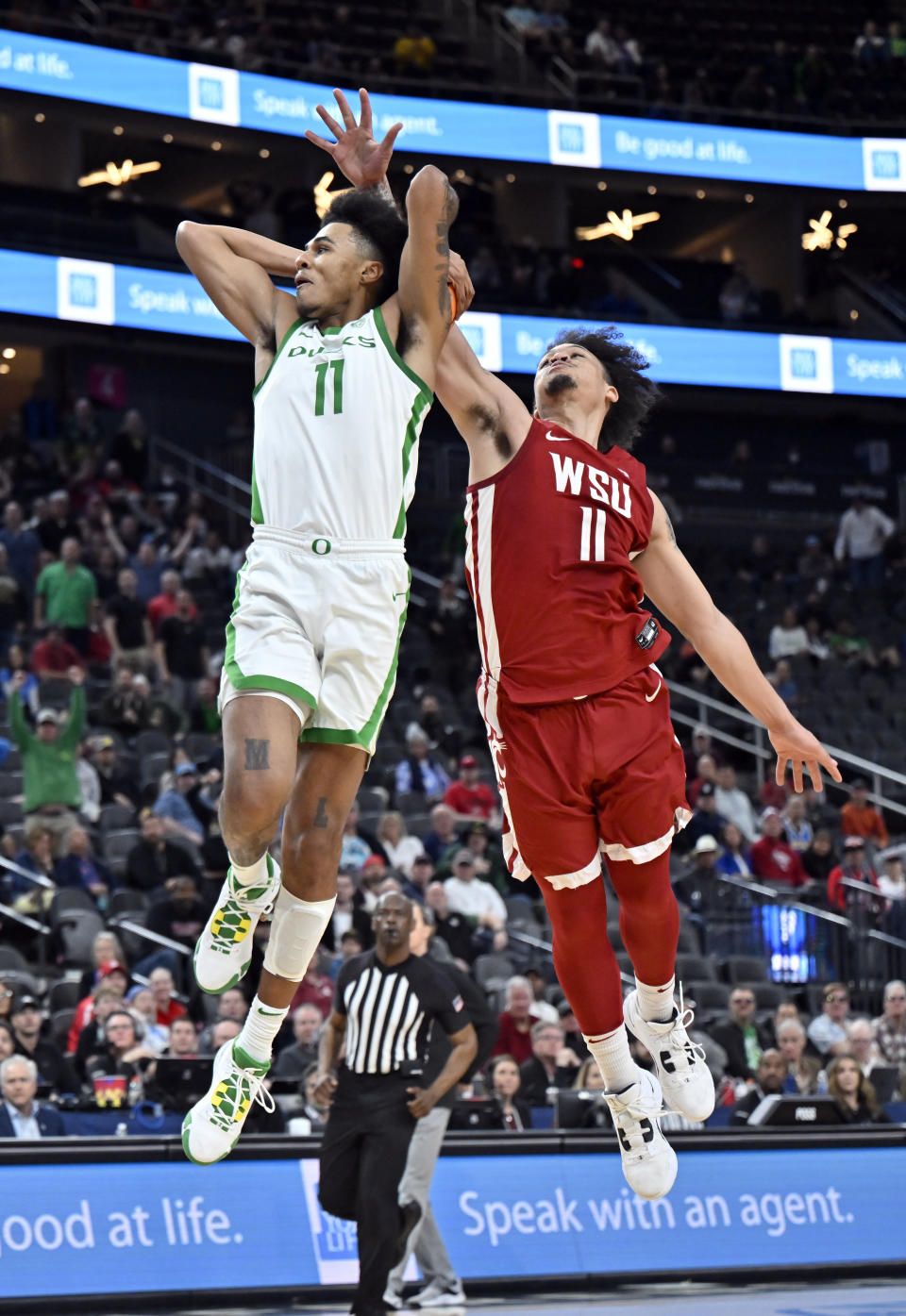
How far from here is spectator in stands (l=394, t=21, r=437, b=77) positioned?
2580cm

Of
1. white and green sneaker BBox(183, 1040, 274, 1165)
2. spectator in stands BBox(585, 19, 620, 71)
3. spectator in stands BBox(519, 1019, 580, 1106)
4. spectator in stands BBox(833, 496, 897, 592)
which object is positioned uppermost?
spectator in stands BBox(585, 19, 620, 71)

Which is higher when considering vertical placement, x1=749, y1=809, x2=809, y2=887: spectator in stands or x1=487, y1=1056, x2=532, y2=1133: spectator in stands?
x1=749, y1=809, x2=809, y2=887: spectator in stands

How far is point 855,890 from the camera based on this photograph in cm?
1634

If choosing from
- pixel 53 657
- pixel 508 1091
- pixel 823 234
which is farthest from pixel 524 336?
pixel 508 1091

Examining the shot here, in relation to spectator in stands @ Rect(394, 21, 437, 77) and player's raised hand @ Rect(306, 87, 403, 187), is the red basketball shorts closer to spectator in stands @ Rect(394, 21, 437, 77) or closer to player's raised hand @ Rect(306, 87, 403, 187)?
player's raised hand @ Rect(306, 87, 403, 187)

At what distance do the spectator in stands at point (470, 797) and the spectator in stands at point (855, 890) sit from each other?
306 centimetres

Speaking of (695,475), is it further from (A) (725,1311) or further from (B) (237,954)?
(B) (237,954)

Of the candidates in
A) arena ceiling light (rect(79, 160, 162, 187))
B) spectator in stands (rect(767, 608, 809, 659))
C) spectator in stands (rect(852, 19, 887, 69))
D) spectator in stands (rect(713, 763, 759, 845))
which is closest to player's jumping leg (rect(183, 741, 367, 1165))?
spectator in stands (rect(713, 763, 759, 845))

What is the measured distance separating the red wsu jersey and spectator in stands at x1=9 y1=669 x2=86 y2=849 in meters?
8.77

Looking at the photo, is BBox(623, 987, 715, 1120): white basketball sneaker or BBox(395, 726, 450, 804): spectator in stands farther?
BBox(395, 726, 450, 804): spectator in stands

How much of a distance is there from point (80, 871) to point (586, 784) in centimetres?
864

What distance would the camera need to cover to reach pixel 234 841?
529cm

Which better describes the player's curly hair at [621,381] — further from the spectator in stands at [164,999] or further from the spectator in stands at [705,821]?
the spectator in stands at [705,821]

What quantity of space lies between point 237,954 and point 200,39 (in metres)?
20.7
